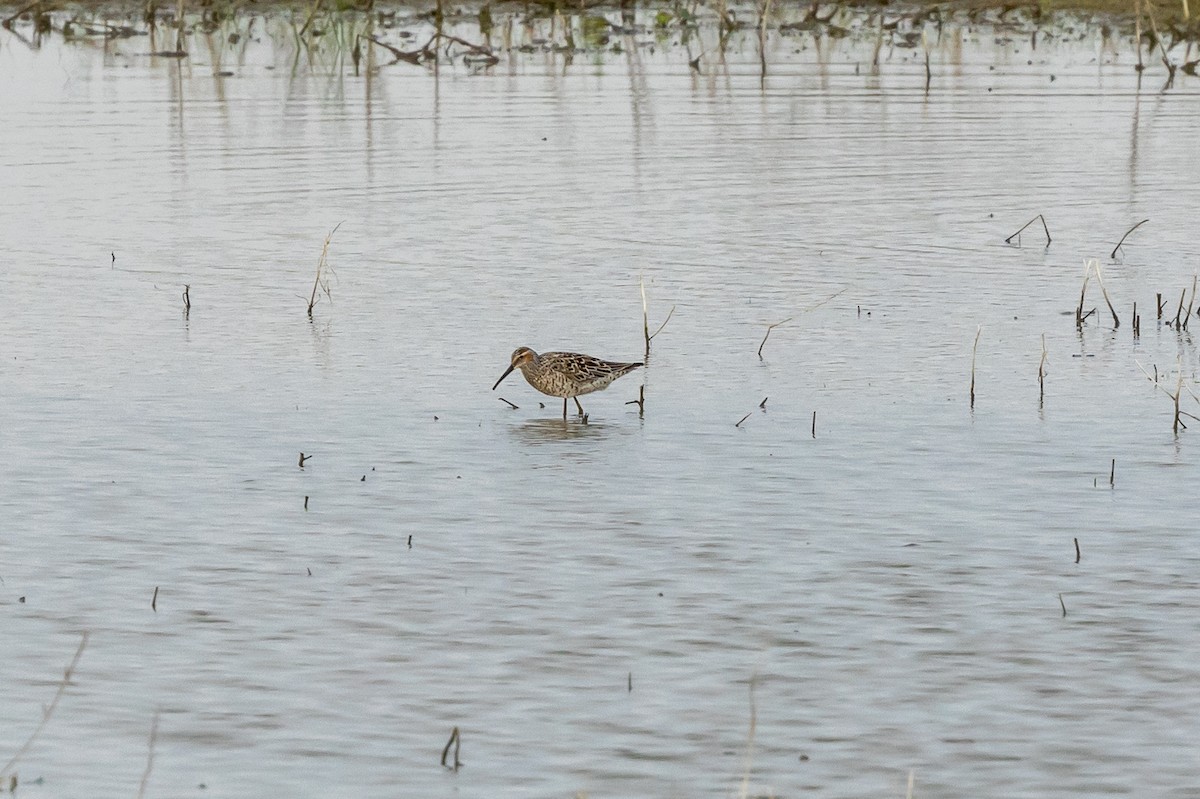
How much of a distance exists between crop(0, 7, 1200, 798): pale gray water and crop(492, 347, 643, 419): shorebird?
0.82ft

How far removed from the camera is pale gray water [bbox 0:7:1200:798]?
7949 millimetres

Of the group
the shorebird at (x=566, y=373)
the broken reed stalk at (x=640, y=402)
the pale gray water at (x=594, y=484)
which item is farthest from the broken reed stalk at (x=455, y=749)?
the broken reed stalk at (x=640, y=402)

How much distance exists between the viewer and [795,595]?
9.61 metres

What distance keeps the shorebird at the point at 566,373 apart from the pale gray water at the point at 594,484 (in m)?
0.25

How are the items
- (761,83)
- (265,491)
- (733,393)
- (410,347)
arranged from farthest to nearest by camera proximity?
(761,83) < (410,347) < (733,393) < (265,491)

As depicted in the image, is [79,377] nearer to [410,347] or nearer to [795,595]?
[410,347]

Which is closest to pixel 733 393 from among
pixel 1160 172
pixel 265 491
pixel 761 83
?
pixel 265 491

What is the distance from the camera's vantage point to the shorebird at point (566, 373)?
1340 centimetres

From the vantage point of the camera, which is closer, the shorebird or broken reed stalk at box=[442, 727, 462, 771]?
broken reed stalk at box=[442, 727, 462, 771]

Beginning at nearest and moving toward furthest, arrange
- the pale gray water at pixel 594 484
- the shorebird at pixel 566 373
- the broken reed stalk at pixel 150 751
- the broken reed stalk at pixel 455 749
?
1. the broken reed stalk at pixel 150 751
2. the broken reed stalk at pixel 455 749
3. the pale gray water at pixel 594 484
4. the shorebird at pixel 566 373

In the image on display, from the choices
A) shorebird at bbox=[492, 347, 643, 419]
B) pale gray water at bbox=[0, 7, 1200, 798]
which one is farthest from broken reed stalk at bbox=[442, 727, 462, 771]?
shorebird at bbox=[492, 347, 643, 419]

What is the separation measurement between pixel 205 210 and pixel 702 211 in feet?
16.6

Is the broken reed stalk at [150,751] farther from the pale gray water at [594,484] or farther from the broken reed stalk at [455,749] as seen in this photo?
the broken reed stalk at [455,749]

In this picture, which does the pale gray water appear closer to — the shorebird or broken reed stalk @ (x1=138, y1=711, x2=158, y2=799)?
broken reed stalk @ (x1=138, y1=711, x2=158, y2=799)
